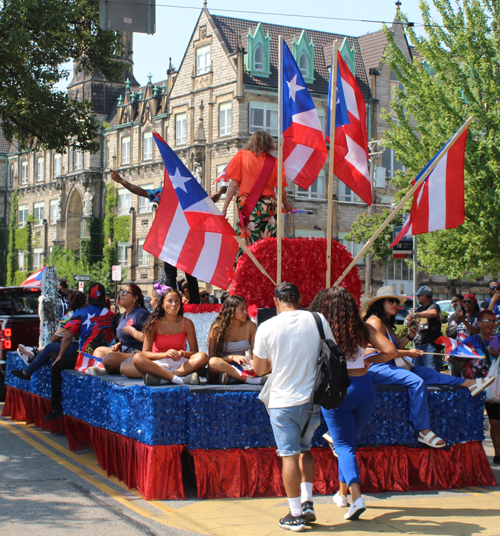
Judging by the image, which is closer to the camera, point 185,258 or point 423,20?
point 185,258

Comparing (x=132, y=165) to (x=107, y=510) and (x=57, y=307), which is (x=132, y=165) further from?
(x=107, y=510)

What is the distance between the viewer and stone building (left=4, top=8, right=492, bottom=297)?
145ft

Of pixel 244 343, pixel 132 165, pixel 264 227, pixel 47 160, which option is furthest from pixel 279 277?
pixel 47 160

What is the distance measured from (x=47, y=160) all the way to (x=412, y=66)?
4509cm

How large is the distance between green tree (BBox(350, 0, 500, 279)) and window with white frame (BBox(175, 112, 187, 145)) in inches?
1079

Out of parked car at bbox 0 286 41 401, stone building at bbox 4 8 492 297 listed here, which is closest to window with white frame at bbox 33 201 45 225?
stone building at bbox 4 8 492 297

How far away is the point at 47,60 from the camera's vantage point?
17234 millimetres

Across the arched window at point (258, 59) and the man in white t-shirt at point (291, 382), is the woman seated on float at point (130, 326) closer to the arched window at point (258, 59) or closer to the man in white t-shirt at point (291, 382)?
the man in white t-shirt at point (291, 382)

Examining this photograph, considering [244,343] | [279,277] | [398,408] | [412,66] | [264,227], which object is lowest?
[398,408]

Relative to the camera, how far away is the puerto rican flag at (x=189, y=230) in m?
8.54

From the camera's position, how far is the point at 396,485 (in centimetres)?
723

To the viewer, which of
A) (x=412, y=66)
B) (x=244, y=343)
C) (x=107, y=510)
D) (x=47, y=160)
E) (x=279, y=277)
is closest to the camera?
(x=107, y=510)

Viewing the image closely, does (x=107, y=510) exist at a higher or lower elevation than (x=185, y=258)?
lower

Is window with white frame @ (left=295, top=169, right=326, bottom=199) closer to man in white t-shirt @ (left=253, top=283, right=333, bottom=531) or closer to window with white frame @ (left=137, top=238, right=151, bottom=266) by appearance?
window with white frame @ (left=137, top=238, right=151, bottom=266)
